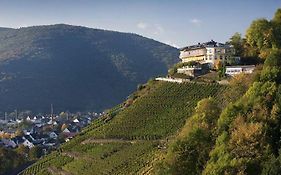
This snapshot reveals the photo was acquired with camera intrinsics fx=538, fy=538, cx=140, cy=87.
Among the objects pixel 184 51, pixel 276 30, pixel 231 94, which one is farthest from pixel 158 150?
pixel 184 51

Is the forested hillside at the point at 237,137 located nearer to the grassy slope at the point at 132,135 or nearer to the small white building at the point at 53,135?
the grassy slope at the point at 132,135

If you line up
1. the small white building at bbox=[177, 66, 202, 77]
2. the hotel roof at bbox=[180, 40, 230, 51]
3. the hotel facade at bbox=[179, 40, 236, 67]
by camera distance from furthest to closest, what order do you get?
the hotel roof at bbox=[180, 40, 230, 51]
the hotel facade at bbox=[179, 40, 236, 67]
the small white building at bbox=[177, 66, 202, 77]

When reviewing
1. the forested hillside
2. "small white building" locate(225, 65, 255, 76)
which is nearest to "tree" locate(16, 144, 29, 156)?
"small white building" locate(225, 65, 255, 76)

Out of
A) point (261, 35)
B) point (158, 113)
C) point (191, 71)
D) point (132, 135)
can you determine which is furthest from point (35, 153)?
point (261, 35)

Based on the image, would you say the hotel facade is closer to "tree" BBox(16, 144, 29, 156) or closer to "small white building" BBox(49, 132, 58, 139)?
"tree" BBox(16, 144, 29, 156)

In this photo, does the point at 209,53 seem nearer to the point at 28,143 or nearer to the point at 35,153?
the point at 35,153

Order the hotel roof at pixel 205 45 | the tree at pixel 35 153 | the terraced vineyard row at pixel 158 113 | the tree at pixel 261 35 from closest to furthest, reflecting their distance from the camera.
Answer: the terraced vineyard row at pixel 158 113 → the tree at pixel 261 35 → the hotel roof at pixel 205 45 → the tree at pixel 35 153

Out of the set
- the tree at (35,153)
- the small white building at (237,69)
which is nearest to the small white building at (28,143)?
the tree at (35,153)

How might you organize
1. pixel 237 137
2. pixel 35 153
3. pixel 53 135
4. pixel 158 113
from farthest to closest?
pixel 53 135, pixel 35 153, pixel 158 113, pixel 237 137

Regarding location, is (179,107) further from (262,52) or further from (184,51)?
(184,51)
